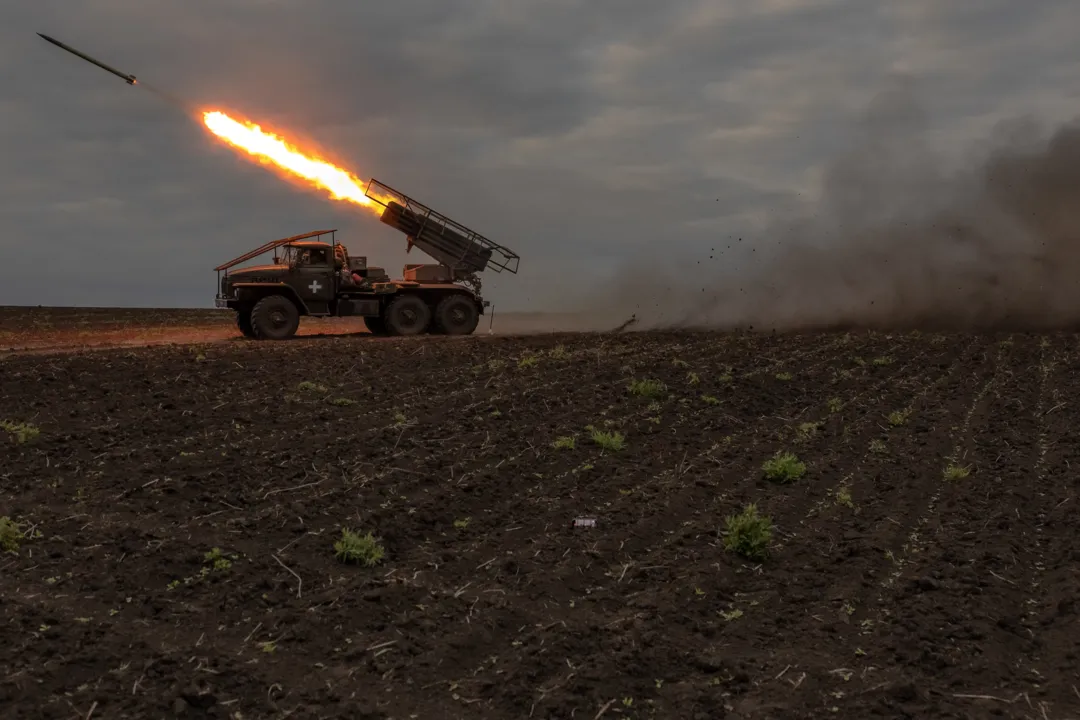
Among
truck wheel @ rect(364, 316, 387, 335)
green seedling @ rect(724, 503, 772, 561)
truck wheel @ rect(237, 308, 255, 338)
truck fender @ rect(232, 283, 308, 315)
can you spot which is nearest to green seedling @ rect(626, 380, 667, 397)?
green seedling @ rect(724, 503, 772, 561)

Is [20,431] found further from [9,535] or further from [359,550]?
[359,550]

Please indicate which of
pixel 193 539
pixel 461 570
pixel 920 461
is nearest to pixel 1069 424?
pixel 920 461

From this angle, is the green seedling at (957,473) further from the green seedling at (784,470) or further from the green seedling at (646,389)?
the green seedling at (646,389)

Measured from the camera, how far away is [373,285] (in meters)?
27.4

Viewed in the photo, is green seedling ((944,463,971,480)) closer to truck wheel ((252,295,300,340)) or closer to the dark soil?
the dark soil

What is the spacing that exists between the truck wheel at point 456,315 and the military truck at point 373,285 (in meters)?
0.03

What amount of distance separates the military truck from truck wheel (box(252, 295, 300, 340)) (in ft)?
0.09

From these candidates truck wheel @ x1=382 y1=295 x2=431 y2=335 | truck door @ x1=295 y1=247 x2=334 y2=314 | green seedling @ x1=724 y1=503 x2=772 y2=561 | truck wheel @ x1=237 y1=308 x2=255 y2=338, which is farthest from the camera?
truck wheel @ x1=382 y1=295 x2=431 y2=335

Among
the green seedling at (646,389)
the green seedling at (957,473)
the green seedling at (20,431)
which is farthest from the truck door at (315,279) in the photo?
the green seedling at (957,473)

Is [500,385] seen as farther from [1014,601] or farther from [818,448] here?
[1014,601]

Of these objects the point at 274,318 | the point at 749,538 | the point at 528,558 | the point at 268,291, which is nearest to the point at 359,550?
the point at 528,558

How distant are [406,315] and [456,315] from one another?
164 centimetres

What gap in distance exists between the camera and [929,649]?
19.3 ft

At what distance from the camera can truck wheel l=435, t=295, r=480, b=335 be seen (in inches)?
1116
